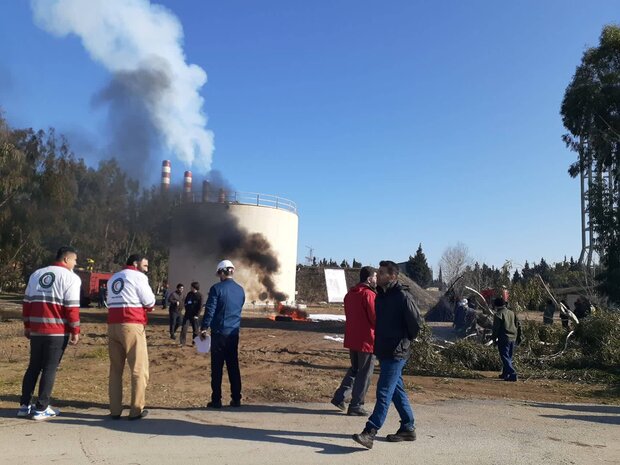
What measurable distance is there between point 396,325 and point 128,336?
2853 mm

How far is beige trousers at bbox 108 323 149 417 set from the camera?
5.90 meters

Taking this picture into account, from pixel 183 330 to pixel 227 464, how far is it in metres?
10.3

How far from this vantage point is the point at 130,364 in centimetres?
596

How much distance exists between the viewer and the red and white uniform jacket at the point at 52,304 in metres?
5.92

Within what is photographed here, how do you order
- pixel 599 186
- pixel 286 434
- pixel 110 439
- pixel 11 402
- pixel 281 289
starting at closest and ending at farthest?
pixel 110 439, pixel 286 434, pixel 11 402, pixel 599 186, pixel 281 289

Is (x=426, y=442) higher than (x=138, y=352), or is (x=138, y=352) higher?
(x=138, y=352)

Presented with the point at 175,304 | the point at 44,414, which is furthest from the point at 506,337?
the point at 175,304

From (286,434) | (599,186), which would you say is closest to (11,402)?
(286,434)

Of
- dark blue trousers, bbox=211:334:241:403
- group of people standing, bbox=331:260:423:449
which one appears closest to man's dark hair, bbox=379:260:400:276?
group of people standing, bbox=331:260:423:449

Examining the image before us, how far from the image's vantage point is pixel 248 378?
383 inches

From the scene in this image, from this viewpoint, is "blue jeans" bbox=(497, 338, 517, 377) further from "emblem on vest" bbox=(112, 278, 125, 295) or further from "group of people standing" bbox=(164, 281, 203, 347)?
"emblem on vest" bbox=(112, 278, 125, 295)

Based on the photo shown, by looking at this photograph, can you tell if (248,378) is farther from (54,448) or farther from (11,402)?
(54,448)

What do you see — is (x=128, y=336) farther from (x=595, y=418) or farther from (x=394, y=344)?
(x=595, y=418)

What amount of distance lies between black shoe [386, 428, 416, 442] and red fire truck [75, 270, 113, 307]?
1424 inches
